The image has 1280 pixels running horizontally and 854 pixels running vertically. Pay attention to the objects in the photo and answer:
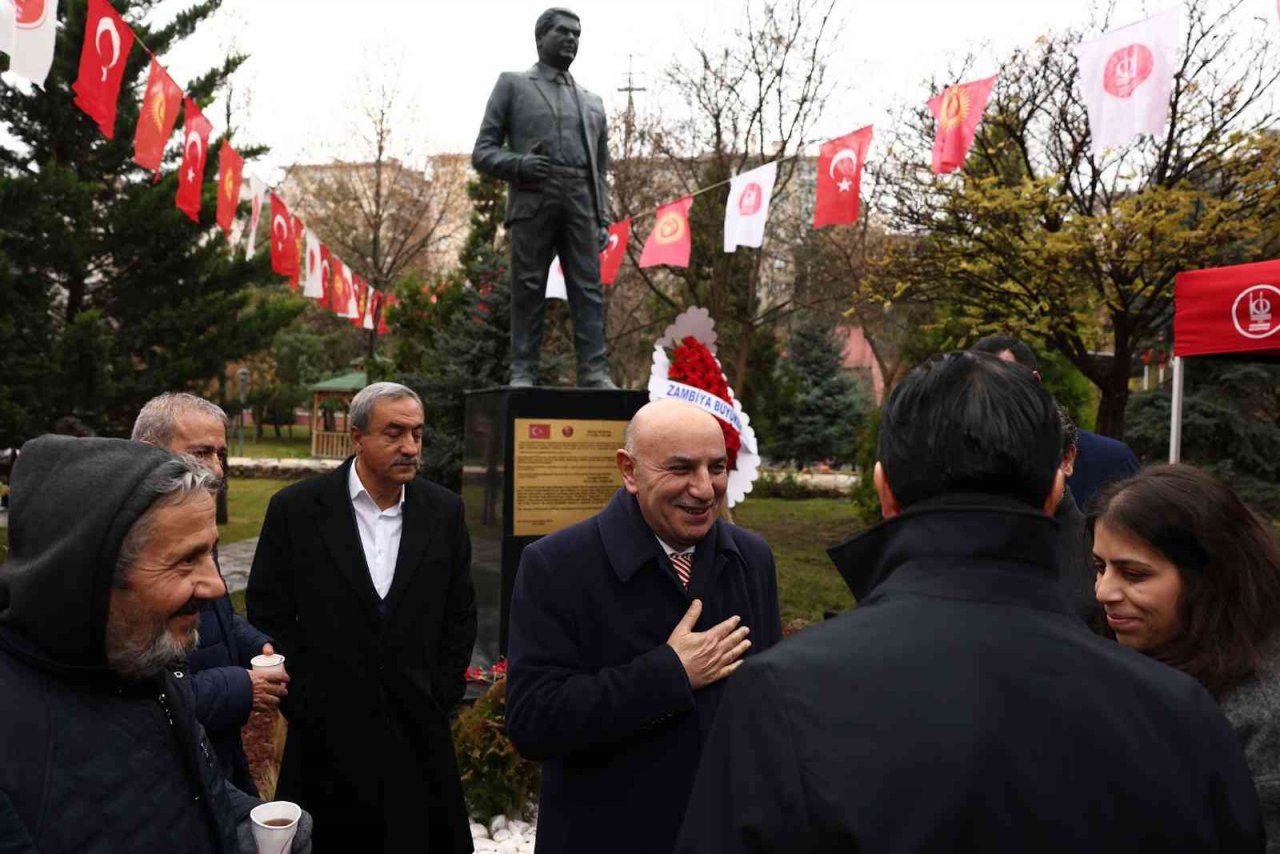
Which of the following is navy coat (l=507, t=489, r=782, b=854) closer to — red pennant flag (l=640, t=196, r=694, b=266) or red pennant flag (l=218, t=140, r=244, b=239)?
red pennant flag (l=218, t=140, r=244, b=239)

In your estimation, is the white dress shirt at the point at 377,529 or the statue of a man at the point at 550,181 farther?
the statue of a man at the point at 550,181

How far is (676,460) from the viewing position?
243cm

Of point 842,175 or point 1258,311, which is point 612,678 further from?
point 842,175

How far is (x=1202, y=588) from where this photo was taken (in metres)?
1.94

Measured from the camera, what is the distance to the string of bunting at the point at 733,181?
6020 millimetres

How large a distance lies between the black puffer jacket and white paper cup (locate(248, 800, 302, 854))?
21 centimetres

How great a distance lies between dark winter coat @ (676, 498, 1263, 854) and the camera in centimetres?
102

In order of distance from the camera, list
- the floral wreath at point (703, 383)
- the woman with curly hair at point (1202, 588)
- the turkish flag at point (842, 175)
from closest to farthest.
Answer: the woman with curly hair at point (1202, 588) < the floral wreath at point (703, 383) < the turkish flag at point (842, 175)

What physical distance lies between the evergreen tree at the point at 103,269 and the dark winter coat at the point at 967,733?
44.6 feet

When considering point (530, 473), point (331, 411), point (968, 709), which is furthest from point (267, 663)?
point (331, 411)

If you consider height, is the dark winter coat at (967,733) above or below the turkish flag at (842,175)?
below

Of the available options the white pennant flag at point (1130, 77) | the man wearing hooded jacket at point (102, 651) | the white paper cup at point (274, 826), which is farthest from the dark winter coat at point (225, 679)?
the white pennant flag at point (1130, 77)

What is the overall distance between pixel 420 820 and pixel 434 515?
1.02 m

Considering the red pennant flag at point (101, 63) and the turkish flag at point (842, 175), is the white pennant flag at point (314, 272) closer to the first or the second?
the red pennant flag at point (101, 63)
